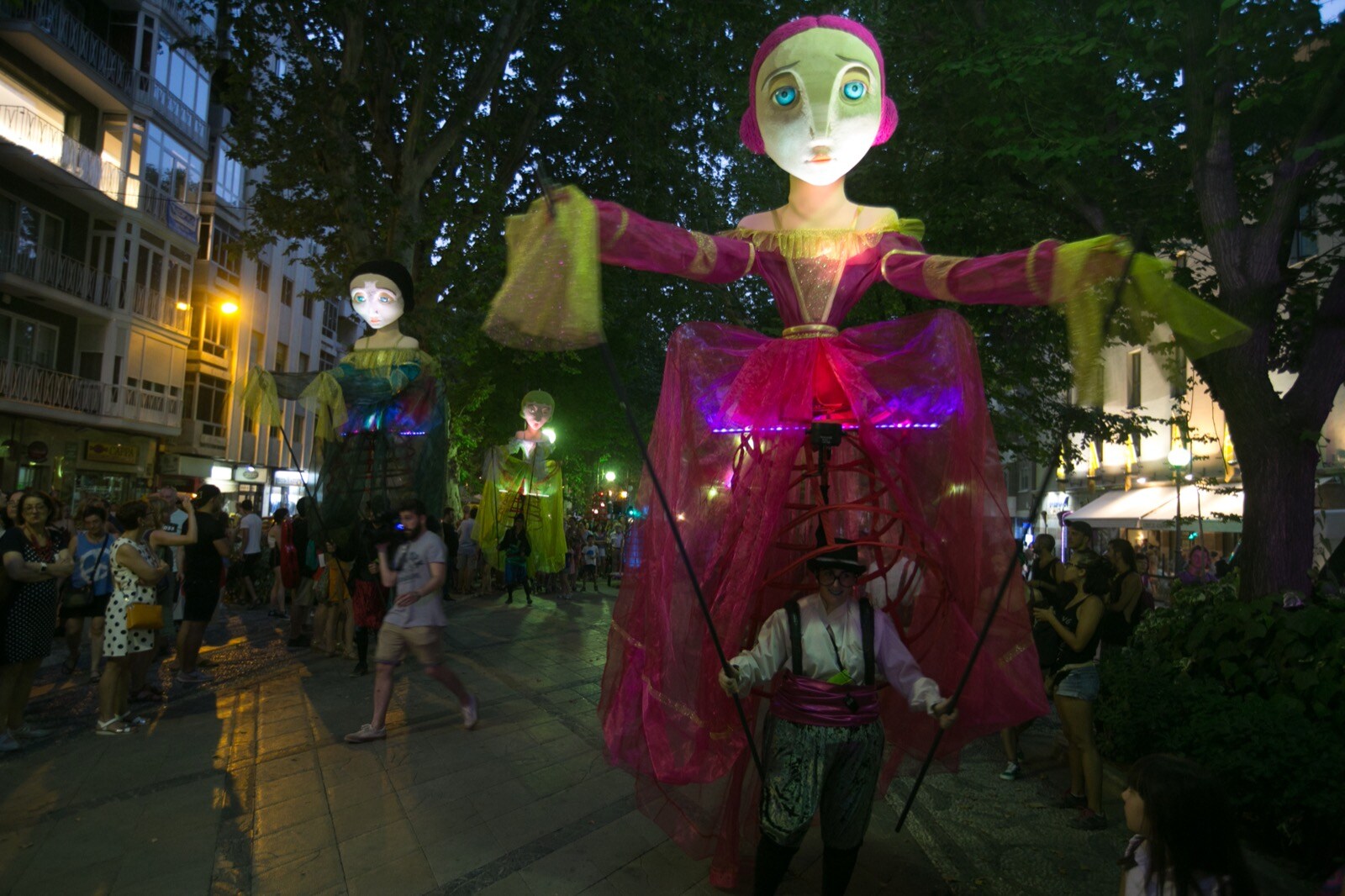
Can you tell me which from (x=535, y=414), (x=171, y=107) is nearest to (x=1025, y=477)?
(x=535, y=414)

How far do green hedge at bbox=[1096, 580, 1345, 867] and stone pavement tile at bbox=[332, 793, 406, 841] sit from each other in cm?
439

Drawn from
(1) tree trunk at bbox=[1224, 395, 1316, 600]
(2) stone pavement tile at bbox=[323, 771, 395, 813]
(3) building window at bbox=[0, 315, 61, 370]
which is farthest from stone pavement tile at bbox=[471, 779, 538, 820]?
(3) building window at bbox=[0, 315, 61, 370]

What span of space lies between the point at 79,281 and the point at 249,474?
10.4m

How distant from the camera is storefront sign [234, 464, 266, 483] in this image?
28.7 m

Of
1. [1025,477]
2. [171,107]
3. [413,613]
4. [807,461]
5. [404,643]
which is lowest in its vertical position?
[404,643]

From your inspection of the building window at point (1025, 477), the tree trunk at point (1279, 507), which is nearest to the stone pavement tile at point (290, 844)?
the tree trunk at point (1279, 507)

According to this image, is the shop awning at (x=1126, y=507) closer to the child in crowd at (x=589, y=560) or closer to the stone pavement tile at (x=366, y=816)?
the child in crowd at (x=589, y=560)

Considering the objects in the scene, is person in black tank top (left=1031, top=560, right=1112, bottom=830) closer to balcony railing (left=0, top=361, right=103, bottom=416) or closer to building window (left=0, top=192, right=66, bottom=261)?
balcony railing (left=0, top=361, right=103, bottom=416)

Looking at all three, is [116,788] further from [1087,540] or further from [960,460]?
[1087,540]

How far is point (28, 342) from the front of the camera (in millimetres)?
19500

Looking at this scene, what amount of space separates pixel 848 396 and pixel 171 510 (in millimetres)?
8955

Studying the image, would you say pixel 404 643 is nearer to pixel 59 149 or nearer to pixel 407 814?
pixel 407 814

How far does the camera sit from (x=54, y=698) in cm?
716

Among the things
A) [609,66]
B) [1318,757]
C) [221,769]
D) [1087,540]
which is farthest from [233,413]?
[1318,757]
